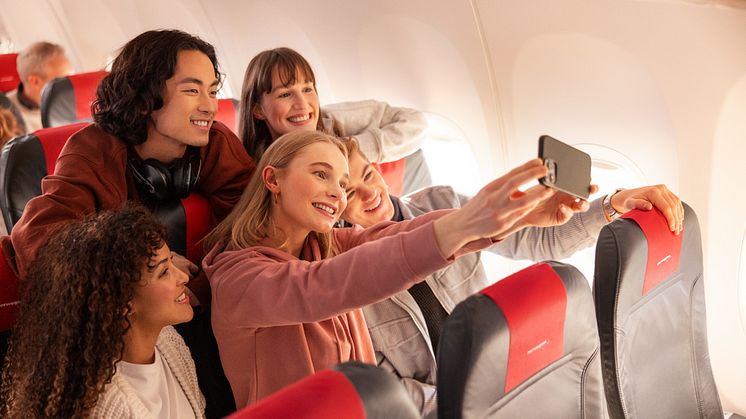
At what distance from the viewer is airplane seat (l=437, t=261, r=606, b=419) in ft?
5.21

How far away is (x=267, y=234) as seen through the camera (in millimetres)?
2012

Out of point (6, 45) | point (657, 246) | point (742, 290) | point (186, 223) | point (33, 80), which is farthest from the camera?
point (6, 45)

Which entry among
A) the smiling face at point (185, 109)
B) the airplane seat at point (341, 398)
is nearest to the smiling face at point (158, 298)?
the smiling face at point (185, 109)

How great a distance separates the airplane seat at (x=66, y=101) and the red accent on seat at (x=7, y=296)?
2179 mm

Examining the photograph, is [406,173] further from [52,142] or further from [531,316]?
[531,316]

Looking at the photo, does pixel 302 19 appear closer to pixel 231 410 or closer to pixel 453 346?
pixel 231 410

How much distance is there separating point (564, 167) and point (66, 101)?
3.04 metres

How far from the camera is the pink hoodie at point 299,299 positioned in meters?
1.62

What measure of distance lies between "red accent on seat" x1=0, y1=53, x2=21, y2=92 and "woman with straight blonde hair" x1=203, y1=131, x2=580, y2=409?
5301mm

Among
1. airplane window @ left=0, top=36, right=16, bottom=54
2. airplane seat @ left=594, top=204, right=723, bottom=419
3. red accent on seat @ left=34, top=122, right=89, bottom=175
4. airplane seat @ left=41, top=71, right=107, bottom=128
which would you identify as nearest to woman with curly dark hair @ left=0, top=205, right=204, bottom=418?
red accent on seat @ left=34, top=122, right=89, bottom=175

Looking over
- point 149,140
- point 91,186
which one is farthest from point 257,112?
point 91,186

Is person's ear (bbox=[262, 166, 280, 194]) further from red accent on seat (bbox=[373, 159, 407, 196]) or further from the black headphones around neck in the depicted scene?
red accent on seat (bbox=[373, 159, 407, 196])

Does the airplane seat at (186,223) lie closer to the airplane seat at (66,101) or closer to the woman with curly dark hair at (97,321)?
the woman with curly dark hair at (97,321)

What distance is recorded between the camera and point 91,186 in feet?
7.02
